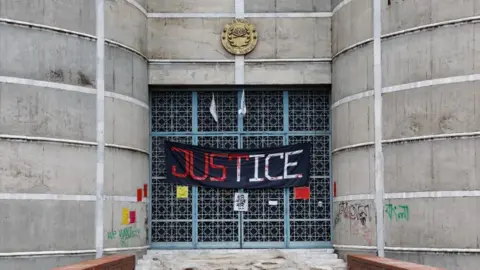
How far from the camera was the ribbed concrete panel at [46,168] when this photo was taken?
18.7 m

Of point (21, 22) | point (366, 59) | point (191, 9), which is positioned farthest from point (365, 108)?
point (21, 22)

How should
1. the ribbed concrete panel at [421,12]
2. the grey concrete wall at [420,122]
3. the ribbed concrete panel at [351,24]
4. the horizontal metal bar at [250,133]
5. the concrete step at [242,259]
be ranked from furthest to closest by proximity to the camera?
1. the horizontal metal bar at [250,133]
2. the concrete step at [242,259]
3. the ribbed concrete panel at [351,24]
4. the ribbed concrete panel at [421,12]
5. the grey concrete wall at [420,122]

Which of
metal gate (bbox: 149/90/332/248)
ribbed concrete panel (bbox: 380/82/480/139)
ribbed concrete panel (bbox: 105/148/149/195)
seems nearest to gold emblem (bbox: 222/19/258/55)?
metal gate (bbox: 149/90/332/248)

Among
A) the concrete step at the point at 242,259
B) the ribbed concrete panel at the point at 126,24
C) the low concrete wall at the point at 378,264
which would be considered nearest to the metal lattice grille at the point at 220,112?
the ribbed concrete panel at the point at 126,24

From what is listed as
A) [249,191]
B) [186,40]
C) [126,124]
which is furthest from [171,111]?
[249,191]

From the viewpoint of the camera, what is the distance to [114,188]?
2098cm

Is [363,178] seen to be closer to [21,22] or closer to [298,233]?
[298,233]

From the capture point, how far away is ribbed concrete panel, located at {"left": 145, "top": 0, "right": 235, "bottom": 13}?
23.5 m

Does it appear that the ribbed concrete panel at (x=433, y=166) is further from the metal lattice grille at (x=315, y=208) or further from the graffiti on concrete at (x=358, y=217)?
the metal lattice grille at (x=315, y=208)

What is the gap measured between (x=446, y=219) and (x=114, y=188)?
338 inches

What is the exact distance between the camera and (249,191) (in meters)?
23.4

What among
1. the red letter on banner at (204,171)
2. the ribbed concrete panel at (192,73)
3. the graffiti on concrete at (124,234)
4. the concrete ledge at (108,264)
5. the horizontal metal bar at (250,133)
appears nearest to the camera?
the concrete ledge at (108,264)

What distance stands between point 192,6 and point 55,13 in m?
5.01

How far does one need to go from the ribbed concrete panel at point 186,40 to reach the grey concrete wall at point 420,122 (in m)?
3.98
